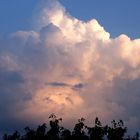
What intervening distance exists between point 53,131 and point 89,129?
26.0 feet

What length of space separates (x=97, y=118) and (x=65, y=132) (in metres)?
→ 7.86

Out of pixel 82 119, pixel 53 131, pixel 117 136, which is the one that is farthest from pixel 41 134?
pixel 117 136

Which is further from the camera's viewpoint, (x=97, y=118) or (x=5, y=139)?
(x=5, y=139)

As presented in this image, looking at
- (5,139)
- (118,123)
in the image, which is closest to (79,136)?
(118,123)

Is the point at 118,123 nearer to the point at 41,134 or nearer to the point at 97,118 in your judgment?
the point at 97,118

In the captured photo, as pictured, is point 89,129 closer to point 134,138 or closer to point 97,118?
point 97,118

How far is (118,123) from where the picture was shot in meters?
91.3

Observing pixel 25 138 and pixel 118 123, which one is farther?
pixel 25 138

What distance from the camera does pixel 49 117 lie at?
9312 cm

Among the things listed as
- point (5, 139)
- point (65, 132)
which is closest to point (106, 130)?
point (65, 132)

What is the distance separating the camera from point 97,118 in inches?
3607

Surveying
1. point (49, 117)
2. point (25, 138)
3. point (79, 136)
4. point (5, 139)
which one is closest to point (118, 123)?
point (79, 136)

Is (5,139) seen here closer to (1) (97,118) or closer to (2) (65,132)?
(2) (65,132)

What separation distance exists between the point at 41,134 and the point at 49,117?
548cm
